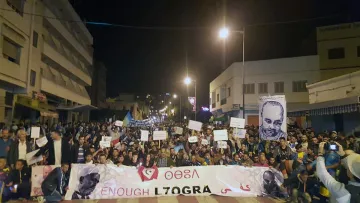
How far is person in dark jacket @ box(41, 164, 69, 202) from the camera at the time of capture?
30.6ft

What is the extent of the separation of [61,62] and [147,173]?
103 feet

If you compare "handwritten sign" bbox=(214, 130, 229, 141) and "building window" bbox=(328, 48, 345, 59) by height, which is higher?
"building window" bbox=(328, 48, 345, 59)

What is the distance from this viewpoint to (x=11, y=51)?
23.9 meters

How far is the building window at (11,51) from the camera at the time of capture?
2269 cm

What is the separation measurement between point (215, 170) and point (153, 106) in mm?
131599

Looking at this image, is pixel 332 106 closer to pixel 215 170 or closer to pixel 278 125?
pixel 278 125

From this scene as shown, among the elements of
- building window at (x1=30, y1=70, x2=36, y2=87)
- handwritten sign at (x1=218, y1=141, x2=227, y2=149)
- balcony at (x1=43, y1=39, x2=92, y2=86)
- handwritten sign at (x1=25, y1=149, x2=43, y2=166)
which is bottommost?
handwritten sign at (x1=25, y1=149, x2=43, y2=166)

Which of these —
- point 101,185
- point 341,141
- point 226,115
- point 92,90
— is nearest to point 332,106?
point 341,141

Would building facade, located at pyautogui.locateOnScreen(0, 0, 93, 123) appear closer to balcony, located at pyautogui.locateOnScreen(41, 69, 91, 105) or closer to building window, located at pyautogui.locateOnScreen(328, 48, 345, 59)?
balcony, located at pyautogui.locateOnScreen(41, 69, 91, 105)

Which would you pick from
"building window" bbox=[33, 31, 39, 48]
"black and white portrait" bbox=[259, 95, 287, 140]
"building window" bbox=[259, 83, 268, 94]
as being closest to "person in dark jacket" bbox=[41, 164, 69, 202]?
"black and white portrait" bbox=[259, 95, 287, 140]

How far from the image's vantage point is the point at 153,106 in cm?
14138

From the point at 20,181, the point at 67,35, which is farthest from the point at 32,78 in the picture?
the point at 20,181

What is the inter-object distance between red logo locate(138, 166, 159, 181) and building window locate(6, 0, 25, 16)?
1792cm

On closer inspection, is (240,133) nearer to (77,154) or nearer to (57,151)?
(77,154)
